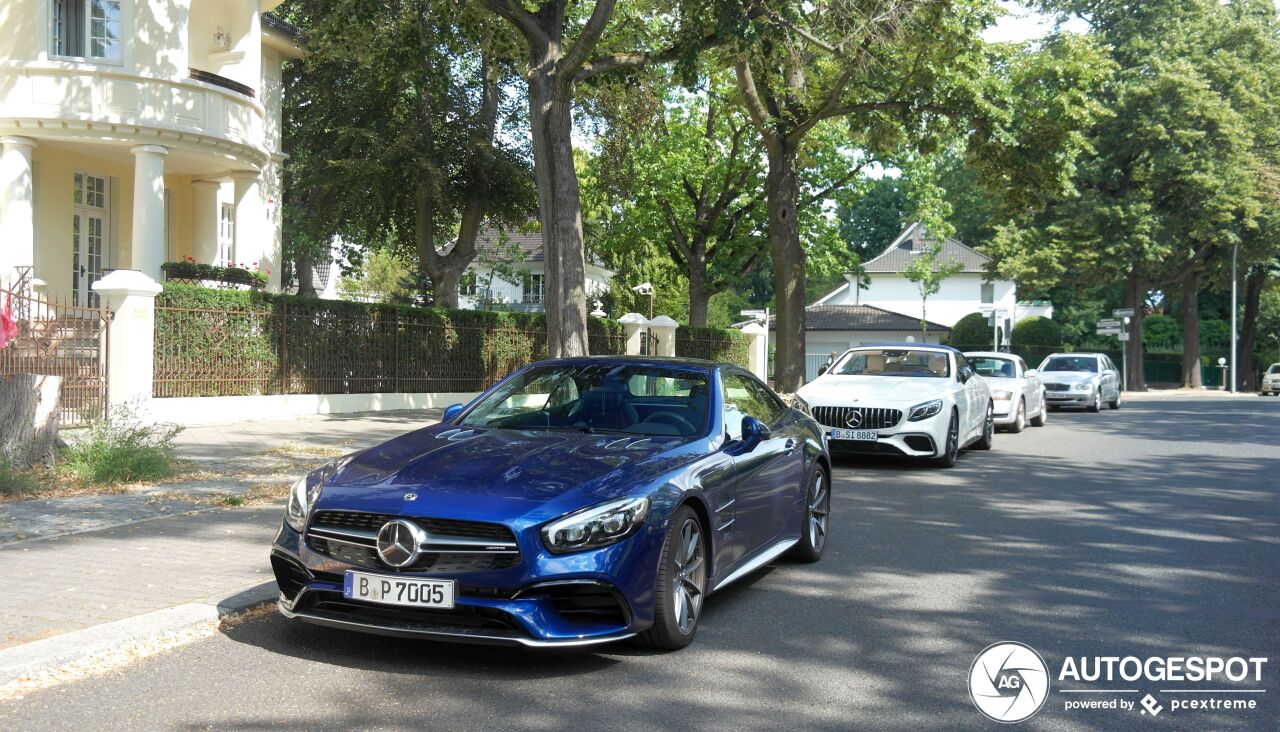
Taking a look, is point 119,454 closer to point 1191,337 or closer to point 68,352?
point 68,352

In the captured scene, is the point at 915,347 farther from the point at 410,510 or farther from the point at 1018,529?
the point at 410,510

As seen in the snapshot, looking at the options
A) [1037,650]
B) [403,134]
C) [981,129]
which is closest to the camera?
[1037,650]

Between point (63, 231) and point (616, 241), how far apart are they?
1588 centimetres

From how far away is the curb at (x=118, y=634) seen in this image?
15.5 ft

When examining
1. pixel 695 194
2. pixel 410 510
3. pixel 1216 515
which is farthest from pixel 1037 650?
pixel 695 194

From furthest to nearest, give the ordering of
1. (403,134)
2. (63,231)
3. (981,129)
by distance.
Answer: (403,134) → (63,231) → (981,129)

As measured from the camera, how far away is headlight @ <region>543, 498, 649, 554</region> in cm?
473

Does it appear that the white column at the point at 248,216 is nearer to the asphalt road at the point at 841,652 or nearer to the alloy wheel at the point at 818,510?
the asphalt road at the point at 841,652

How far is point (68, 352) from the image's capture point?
1360 cm

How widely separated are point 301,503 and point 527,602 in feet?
4.37

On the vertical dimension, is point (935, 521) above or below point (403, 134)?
below

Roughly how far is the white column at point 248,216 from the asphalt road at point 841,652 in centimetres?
1735

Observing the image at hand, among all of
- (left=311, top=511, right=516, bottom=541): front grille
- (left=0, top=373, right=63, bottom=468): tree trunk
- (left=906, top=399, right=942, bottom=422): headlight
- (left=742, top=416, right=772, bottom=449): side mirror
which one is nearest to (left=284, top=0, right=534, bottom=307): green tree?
(left=906, top=399, right=942, bottom=422): headlight

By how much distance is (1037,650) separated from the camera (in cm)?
543
